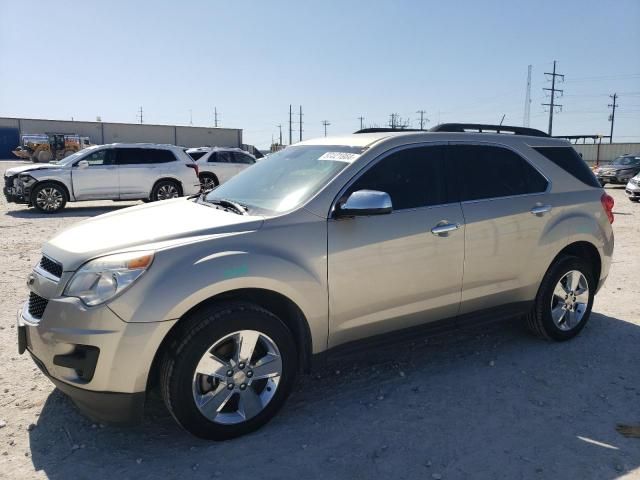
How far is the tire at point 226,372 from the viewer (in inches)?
112

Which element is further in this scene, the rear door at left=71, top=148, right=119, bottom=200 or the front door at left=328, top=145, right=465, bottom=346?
the rear door at left=71, top=148, right=119, bottom=200

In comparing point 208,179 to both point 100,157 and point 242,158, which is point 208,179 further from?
point 100,157

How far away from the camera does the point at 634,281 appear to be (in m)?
6.69

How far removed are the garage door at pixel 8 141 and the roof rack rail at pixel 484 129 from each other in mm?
65360

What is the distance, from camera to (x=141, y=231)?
10.2ft

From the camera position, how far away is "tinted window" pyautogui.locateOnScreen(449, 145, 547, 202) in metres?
3.95

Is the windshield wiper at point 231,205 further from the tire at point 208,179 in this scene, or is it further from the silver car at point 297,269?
the tire at point 208,179

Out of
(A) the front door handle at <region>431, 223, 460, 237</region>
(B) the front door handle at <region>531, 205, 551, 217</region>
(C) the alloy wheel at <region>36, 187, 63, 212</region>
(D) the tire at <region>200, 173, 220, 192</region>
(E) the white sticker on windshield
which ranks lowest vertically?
(C) the alloy wheel at <region>36, 187, 63, 212</region>

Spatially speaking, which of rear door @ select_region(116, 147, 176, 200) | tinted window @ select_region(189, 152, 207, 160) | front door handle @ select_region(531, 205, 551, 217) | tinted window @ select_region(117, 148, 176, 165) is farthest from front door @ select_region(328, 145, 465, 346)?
tinted window @ select_region(189, 152, 207, 160)

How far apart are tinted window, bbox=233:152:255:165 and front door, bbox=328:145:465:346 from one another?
591 inches

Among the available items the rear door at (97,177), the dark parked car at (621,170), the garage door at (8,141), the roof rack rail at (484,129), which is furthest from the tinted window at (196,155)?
the garage door at (8,141)

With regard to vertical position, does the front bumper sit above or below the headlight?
below

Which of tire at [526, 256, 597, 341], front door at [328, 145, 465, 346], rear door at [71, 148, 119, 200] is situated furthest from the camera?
rear door at [71, 148, 119, 200]

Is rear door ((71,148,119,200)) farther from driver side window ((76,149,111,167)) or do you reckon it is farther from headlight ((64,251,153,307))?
headlight ((64,251,153,307))
